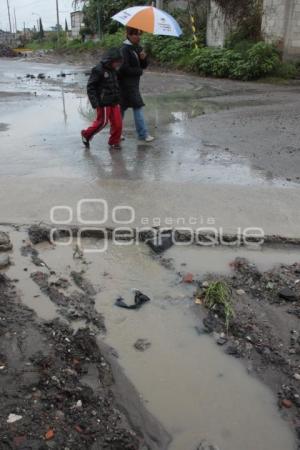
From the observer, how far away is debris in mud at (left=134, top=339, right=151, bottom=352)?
9.86 ft

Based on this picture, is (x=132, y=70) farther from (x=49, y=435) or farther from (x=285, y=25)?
(x=285, y=25)

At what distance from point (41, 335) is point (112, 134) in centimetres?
450

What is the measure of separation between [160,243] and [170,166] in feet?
7.50

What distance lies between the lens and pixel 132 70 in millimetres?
6926

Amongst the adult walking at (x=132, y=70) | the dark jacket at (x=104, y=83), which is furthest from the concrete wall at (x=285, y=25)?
the dark jacket at (x=104, y=83)

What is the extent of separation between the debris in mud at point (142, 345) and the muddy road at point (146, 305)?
12 mm

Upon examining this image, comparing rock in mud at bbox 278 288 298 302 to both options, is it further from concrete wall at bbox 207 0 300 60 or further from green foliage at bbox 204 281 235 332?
concrete wall at bbox 207 0 300 60

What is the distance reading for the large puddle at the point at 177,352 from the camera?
247cm

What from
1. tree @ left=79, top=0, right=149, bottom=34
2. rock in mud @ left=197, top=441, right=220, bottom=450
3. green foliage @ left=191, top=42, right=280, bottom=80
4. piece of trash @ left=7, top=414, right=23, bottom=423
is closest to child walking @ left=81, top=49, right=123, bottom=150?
piece of trash @ left=7, top=414, right=23, bottom=423

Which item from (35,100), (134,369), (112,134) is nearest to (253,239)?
(134,369)

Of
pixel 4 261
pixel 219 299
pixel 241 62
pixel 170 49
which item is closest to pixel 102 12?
pixel 170 49

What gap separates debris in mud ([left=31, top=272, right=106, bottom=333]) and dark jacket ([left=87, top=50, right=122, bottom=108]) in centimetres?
358

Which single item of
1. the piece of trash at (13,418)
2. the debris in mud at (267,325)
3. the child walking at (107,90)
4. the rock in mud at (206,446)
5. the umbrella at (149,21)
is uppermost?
the umbrella at (149,21)

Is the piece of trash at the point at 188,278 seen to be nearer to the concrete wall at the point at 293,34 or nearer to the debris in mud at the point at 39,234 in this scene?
the debris in mud at the point at 39,234
